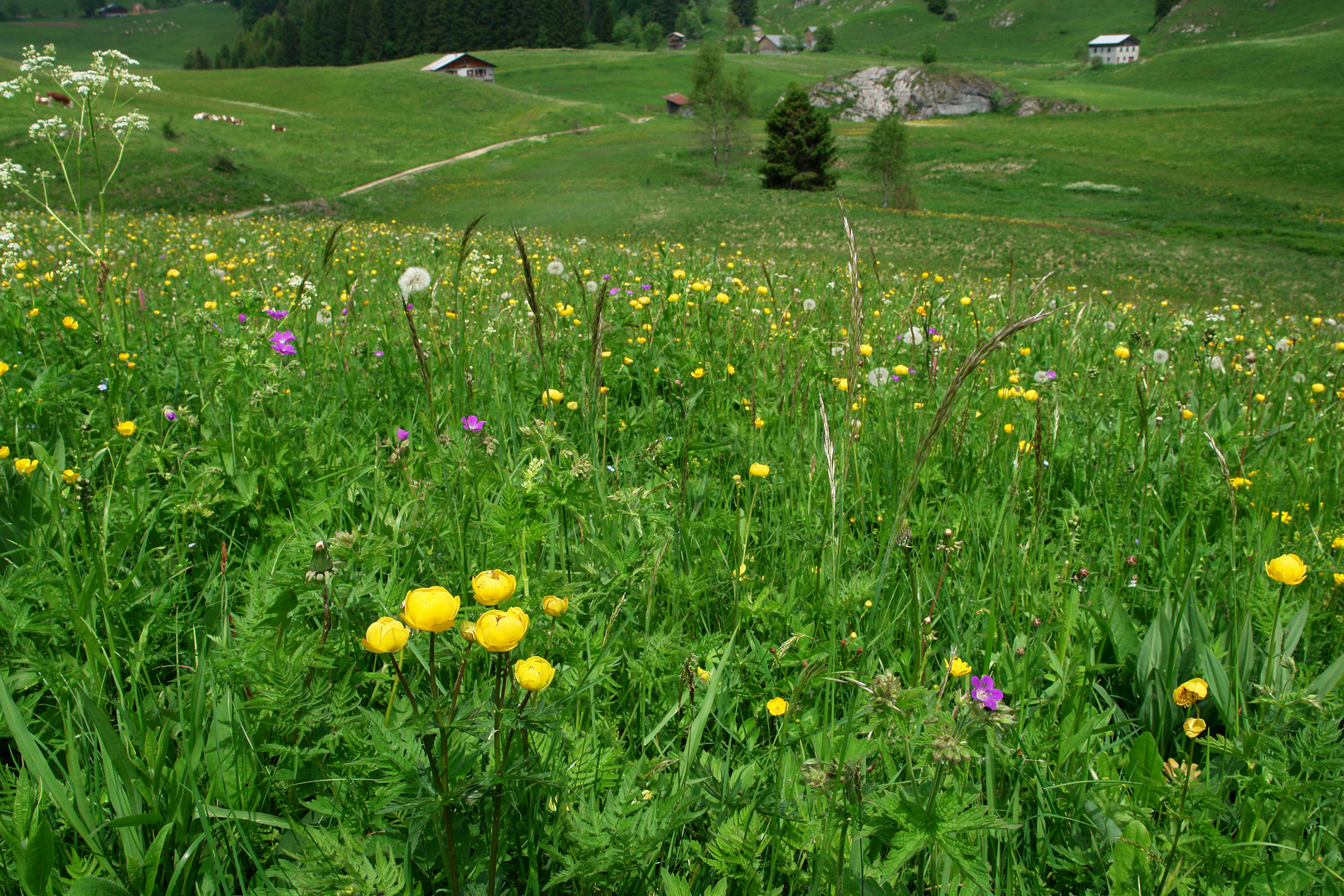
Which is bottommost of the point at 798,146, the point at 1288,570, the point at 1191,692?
the point at 1191,692

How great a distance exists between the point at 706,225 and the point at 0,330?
21.8 m

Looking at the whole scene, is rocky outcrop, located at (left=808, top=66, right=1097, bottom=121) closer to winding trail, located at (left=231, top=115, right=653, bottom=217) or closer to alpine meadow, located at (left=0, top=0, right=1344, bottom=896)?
winding trail, located at (left=231, top=115, right=653, bottom=217)

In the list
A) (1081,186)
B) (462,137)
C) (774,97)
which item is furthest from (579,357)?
(774,97)

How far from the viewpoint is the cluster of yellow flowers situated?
0.75 meters

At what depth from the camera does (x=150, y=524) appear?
1713 millimetres

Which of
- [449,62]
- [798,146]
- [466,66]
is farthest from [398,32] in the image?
[798,146]

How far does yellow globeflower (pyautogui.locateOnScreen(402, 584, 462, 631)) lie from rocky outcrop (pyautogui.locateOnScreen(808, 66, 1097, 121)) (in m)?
81.2

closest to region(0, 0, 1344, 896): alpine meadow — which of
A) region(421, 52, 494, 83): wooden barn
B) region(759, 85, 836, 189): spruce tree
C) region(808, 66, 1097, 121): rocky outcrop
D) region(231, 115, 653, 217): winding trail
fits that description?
region(231, 115, 653, 217): winding trail

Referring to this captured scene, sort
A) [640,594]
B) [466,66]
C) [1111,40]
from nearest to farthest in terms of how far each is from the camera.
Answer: [640,594] → [466,66] → [1111,40]

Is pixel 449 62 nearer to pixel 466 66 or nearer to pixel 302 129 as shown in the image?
pixel 466 66

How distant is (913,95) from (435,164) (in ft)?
188

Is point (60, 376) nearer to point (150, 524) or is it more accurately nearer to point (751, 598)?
point (150, 524)

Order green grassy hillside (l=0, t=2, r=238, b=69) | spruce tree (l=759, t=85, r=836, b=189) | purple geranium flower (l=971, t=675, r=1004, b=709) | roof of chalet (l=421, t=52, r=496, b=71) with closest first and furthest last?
purple geranium flower (l=971, t=675, r=1004, b=709) → spruce tree (l=759, t=85, r=836, b=189) → roof of chalet (l=421, t=52, r=496, b=71) → green grassy hillside (l=0, t=2, r=238, b=69)

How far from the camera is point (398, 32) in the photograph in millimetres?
99812
